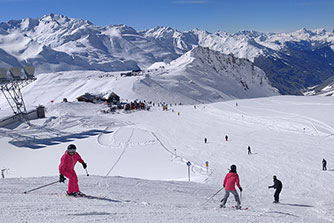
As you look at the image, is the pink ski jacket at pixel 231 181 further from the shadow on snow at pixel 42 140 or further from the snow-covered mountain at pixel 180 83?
the snow-covered mountain at pixel 180 83

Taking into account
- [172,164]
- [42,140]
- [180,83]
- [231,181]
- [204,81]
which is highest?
[204,81]

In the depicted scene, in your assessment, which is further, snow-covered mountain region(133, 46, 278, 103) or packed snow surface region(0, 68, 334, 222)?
snow-covered mountain region(133, 46, 278, 103)

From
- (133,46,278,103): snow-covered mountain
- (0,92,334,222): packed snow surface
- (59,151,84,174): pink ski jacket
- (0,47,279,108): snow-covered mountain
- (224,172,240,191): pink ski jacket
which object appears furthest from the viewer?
(133,46,278,103): snow-covered mountain

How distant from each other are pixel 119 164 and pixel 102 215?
1673cm

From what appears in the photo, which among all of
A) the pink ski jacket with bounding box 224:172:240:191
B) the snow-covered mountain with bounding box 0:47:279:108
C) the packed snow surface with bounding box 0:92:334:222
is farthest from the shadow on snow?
the snow-covered mountain with bounding box 0:47:279:108

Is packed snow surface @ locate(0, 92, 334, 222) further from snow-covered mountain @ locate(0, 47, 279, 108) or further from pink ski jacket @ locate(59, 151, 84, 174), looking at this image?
snow-covered mountain @ locate(0, 47, 279, 108)

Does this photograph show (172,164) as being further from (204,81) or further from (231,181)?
(204,81)

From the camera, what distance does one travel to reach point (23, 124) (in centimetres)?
3981

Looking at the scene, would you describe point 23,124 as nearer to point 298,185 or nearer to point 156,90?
point 298,185

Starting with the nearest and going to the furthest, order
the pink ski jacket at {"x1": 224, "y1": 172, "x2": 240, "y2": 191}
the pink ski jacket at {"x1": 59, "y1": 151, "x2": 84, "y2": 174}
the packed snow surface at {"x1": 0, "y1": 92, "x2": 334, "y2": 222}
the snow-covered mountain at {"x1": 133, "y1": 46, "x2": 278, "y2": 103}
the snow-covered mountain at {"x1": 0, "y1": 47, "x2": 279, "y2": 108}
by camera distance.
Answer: the packed snow surface at {"x1": 0, "y1": 92, "x2": 334, "y2": 222}, the pink ski jacket at {"x1": 59, "y1": 151, "x2": 84, "y2": 174}, the pink ski jacket at {"x1": 224, "y1": 172, "x2": 240, "y2": 191}, the snow-covered mountain at {"x1": 0, "y1": 47, "x2": 279, "y2": 108}, the snow-covered mountain at {"x1": 133, "y1": 46, "x2": 278, "y2": 103}

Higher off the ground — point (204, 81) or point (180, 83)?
point (204, 81)

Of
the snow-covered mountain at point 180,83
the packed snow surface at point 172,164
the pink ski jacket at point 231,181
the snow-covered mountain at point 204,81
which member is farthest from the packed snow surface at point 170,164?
the snow-covered mountain at point 204,81

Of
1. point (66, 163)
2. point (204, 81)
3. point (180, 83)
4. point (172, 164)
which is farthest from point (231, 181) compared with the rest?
point (204, 81)

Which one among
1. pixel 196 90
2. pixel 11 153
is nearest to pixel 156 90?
pixel 196 90
